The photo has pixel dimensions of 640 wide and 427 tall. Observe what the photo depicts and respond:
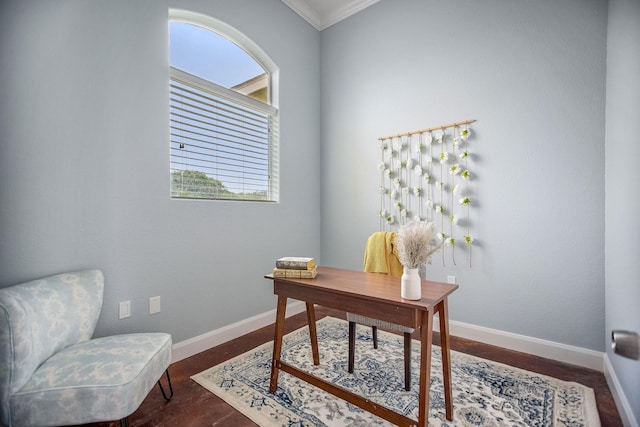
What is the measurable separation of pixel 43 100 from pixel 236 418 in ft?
6.67

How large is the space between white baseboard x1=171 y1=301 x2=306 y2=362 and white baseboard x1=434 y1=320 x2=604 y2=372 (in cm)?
175

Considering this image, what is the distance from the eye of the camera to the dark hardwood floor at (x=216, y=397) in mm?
1556

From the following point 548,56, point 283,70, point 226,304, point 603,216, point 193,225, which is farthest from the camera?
point 283,70

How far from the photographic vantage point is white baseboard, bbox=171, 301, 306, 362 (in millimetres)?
2242

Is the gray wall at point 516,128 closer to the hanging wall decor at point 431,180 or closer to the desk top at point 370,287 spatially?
the hanging wall decor at point 431,180

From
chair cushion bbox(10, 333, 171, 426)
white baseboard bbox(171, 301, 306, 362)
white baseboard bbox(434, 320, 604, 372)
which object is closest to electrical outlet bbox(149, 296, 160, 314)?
white baseboard bbox(171, 301, 306, 362)

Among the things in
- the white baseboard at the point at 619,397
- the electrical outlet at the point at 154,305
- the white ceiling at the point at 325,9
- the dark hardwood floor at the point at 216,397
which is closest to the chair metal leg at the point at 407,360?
the dark hardwood floor at the point at 216,397

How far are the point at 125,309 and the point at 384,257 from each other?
1.78 meters

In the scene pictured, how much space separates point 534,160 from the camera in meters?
2.26

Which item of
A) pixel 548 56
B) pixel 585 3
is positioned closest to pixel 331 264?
pixel 548 56

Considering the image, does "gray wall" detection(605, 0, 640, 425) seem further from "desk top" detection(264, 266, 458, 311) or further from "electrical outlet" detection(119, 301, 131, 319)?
"electrical outlet" detection(119, 301, 131, 319)

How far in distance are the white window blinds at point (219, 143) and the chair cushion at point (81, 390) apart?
1.26 metres

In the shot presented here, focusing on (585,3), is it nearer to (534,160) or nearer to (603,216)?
(534,160)

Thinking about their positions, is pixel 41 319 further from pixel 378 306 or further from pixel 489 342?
pixel 489 342
